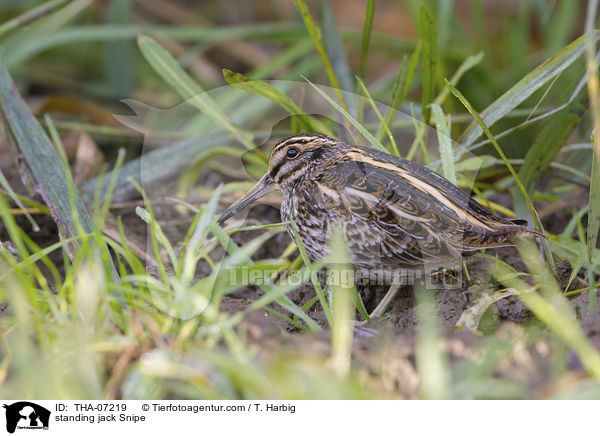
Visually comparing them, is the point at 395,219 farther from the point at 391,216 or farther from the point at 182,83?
the point at 182,83

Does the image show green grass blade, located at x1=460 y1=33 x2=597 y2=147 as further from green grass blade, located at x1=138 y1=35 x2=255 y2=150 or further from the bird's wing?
green grass blade, located at x1=138 y1=35 x2=255 y2=150

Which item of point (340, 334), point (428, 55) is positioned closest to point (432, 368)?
point (340, 334)

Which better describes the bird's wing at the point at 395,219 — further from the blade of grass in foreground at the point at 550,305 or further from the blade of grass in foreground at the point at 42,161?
the blade of grass in foreground at the point at 42,161

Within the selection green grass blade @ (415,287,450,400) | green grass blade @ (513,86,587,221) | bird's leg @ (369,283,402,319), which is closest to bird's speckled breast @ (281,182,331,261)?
bird's leg @ (369,283,402,319)

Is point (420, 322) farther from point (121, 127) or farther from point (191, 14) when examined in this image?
point (191, 14)

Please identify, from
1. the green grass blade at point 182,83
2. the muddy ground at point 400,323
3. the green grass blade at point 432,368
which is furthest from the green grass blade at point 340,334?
the green grass blade at point 182,83
